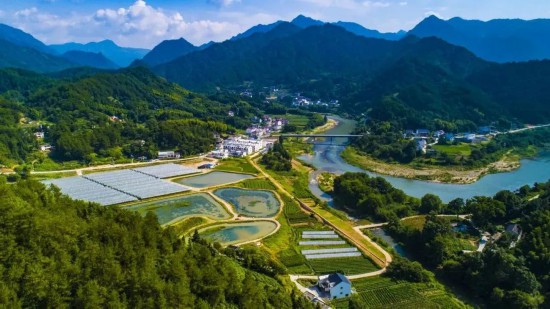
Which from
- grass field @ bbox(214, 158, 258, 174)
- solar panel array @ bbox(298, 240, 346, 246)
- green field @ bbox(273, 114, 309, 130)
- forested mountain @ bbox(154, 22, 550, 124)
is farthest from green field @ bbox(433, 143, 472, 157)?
solar panel array @ bbox(298, 240, 346, 246)

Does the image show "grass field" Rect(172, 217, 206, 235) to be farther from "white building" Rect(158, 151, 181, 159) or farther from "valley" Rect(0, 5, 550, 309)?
"white building" Rect(158, 151, 181, 159)

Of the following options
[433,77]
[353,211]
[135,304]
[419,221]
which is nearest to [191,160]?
[353,211]

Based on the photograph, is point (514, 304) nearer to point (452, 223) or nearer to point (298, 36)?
point (452, 223)

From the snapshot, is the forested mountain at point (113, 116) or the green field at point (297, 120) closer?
the forested mountain at point (113, 116)

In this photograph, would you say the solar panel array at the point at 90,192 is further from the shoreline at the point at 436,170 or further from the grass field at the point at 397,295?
the shoreline at the point at 436,170

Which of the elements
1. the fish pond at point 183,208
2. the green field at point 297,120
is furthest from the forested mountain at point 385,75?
the fish pond at point 183,208

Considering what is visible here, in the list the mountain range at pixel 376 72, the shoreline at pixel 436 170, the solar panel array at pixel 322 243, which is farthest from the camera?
the mountain range at pixel 376 72
